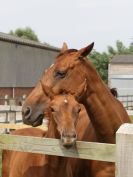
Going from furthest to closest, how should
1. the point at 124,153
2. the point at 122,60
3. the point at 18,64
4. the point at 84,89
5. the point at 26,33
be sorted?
the point at 26,33, the point at 122,60, the point at 18,64, the point at 84,89, the point at 124,153

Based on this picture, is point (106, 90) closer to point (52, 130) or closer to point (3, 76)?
point (52, 130)

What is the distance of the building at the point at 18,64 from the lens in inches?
1201

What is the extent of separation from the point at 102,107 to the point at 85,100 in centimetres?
24

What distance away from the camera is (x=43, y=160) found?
3.90 metres

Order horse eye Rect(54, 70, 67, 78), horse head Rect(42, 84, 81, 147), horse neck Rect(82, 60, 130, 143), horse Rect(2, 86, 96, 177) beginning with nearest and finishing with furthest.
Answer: horse head Rect(42, 84, 81, 147)
horse Rect(2, 86, 96, 177)
horse eye Rect(54, 70, 67, 78)
horse neck Rect(82, 60, 130, 143)

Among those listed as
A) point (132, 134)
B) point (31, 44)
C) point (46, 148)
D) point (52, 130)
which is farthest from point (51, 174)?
point (31, 44)

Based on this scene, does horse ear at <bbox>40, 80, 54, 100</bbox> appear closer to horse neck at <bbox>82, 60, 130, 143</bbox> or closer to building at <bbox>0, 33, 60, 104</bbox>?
horse neck at <bbox>82, 60, 130, 143</bbox>

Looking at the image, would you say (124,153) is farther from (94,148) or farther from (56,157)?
(56,157)

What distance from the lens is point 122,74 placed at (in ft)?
198

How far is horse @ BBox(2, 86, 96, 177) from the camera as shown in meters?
3.12

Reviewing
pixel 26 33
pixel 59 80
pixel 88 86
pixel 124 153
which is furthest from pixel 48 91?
pixel 26 33

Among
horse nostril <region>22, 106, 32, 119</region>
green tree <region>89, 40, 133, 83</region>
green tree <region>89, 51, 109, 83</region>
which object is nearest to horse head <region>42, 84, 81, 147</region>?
horse nostril <region>22, 106, 32, 119</region>

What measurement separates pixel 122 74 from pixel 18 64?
30.4 m

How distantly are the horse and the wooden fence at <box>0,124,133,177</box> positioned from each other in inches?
3.7
